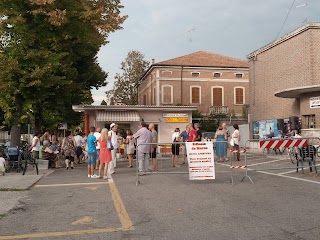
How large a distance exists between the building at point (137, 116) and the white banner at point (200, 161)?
1512 centimetres

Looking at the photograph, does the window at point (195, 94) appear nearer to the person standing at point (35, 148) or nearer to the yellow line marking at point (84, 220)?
the person standing at point (35, 148)

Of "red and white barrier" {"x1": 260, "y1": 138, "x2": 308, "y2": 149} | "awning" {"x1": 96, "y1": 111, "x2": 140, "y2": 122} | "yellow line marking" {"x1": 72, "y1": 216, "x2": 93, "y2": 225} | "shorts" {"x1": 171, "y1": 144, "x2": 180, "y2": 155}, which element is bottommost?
"yellow line marking" {"x1": 72, "y1": 216, "x2": 93, "y2": 225}

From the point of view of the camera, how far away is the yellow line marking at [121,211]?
5953 millimetres

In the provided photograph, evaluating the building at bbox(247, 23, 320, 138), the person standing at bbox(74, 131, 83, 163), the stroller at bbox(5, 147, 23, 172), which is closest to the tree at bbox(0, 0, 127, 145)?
the stroller at bbox(5, 147, 23, 172)

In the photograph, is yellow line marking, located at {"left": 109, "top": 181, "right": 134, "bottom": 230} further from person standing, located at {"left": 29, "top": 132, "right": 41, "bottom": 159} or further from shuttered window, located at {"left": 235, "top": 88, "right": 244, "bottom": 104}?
shuttered window, located at {"left": 235, "top": 88, "right": 244, "bottom": 104}

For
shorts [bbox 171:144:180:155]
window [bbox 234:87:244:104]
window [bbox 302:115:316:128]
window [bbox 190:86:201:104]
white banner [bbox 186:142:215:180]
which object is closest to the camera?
white banner [bbox 186:142:215:180]

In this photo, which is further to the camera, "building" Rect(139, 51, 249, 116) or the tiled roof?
the tiled roof

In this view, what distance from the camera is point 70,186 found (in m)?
10.6

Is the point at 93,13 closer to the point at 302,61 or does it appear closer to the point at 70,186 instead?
the point at 70,186

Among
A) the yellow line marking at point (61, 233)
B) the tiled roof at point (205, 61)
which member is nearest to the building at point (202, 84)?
the tiled roof at point (205, 61)

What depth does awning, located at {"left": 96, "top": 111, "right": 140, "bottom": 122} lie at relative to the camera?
24991 mm

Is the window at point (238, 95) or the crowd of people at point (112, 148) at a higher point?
the window at point (238, 95)

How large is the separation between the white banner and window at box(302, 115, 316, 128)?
15.8 m

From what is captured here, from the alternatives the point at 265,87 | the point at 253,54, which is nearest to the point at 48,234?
the point at 265,87
